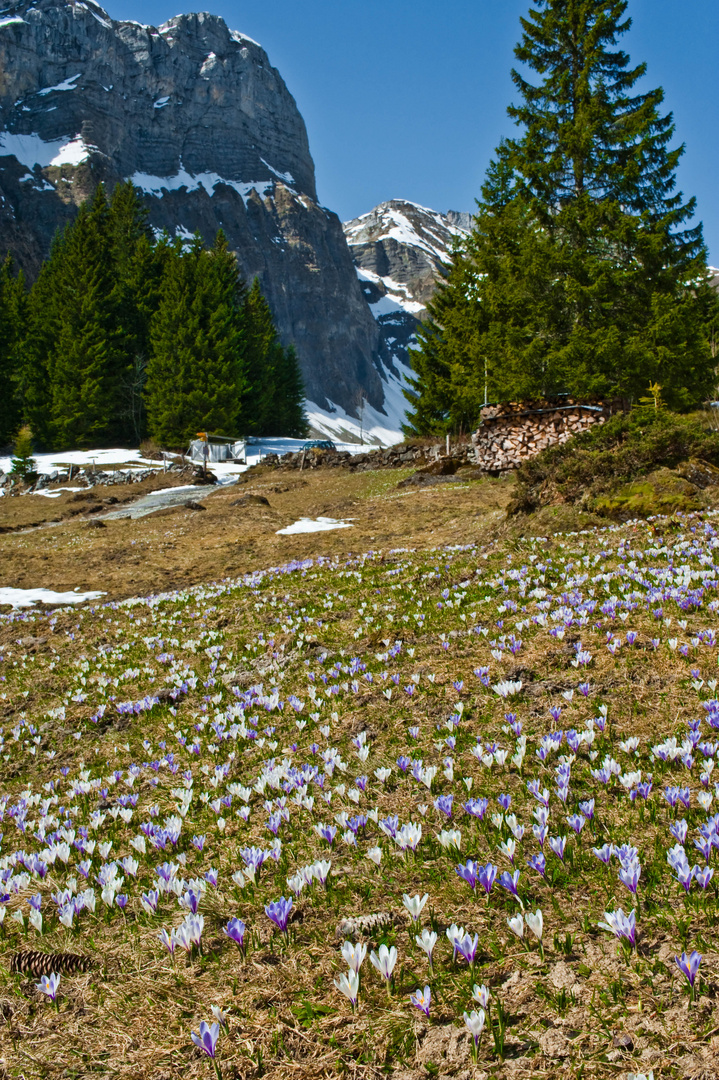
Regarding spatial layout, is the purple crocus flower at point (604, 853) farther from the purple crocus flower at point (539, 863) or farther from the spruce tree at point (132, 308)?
the spruce tree at point (132, 308)

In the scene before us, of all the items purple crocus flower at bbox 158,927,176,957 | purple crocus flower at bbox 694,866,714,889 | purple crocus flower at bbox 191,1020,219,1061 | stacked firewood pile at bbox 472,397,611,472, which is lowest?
purple crocus flower at bbox 158,927,176,957

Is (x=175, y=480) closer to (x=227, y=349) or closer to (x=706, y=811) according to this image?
(x=227, y=349)

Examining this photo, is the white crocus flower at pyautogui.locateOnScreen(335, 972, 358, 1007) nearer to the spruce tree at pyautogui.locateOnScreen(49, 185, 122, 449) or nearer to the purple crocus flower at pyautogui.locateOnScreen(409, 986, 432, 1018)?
the purple crocus flower at pyautogui.locateOnScreen(409, 986, 432, 1018)

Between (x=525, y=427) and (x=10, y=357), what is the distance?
179ft

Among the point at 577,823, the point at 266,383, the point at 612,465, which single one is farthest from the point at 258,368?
the point at 577,823

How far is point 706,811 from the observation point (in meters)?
2.63

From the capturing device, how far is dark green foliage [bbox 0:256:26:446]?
57.6 meters

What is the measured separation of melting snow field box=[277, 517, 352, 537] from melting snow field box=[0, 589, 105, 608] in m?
5.17

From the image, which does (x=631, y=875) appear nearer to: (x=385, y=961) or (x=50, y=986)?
(x=385, y=961)

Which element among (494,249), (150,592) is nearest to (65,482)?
(494,249)

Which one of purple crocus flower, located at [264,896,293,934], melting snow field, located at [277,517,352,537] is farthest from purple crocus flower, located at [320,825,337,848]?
melting snow field, located at [277,517,352,537]

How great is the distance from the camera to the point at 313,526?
1634 centimetres

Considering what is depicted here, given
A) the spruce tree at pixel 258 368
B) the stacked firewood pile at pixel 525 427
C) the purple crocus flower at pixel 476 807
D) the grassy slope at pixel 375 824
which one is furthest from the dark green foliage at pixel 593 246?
the spruce tree at pixel 258 368

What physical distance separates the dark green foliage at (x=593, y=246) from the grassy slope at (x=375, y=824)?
14.2 m
